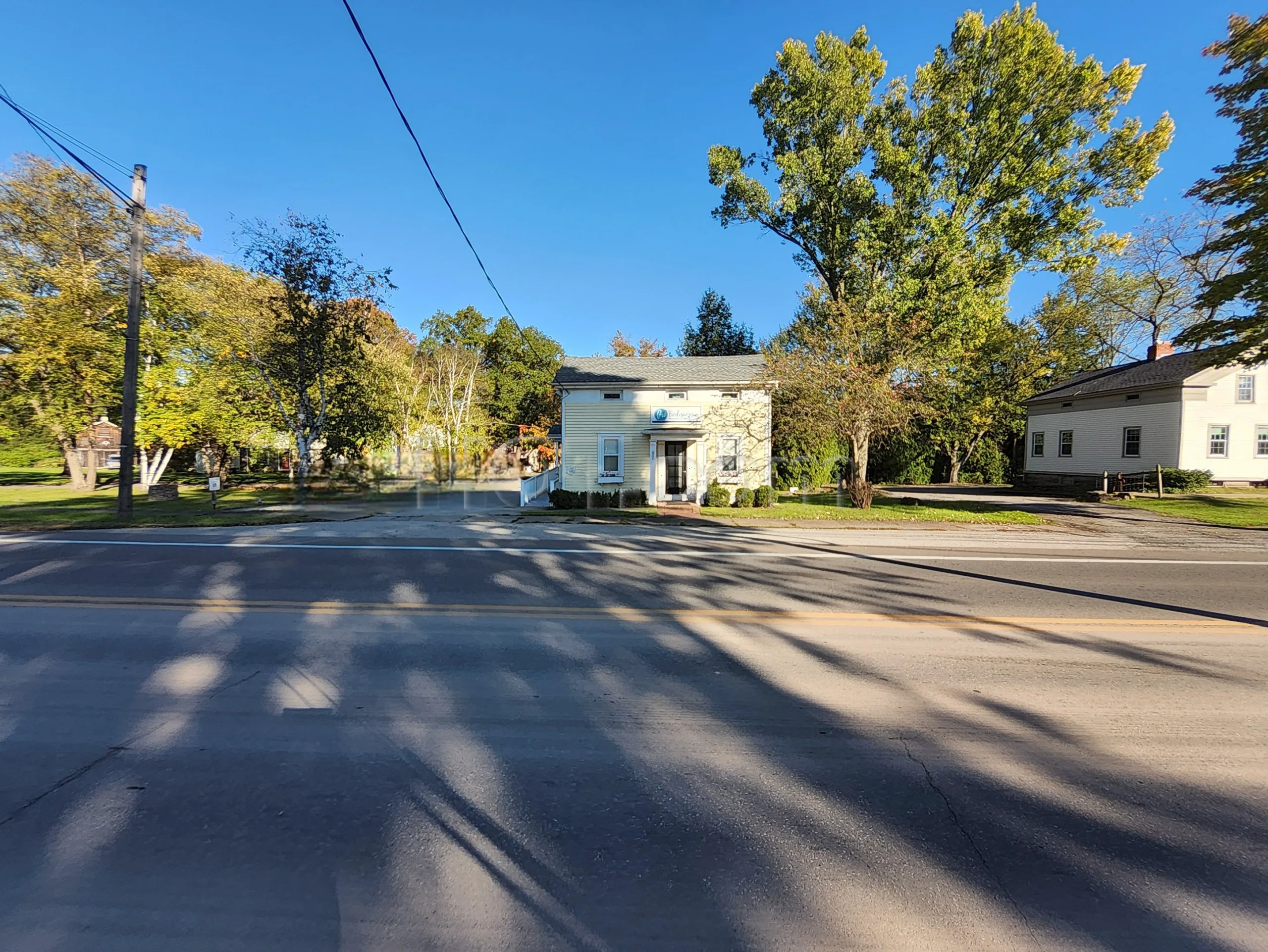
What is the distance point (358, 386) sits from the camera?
19.4m

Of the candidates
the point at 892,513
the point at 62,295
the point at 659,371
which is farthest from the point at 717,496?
the point at 62,295

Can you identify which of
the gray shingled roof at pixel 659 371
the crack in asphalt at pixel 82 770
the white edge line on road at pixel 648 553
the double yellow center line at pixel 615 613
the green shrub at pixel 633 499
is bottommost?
the crack in asphalt at pixel 82 770

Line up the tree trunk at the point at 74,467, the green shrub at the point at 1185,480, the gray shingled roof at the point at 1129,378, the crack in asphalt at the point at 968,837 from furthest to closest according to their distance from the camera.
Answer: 1. the gray shingled roof at the point at 1129,378
2. the green shrub at the point at 1185,480
3. the tree trunk at the point at 74,467
4. the crack in asphalt at the point at 968,837

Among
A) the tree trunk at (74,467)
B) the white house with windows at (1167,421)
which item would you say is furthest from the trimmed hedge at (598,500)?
the white house with windows at (1167,421)

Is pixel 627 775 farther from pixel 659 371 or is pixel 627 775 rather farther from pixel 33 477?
pixel 33 477

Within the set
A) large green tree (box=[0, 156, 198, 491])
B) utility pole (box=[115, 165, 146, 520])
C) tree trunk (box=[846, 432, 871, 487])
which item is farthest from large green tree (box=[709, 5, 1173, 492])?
large green tree (box=[0, 156, 198, 491])

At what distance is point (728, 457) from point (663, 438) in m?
2.87

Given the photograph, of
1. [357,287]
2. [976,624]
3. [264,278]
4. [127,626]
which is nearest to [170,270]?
[264,278]

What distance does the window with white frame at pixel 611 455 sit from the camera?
22.3 meters

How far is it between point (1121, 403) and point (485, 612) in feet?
114

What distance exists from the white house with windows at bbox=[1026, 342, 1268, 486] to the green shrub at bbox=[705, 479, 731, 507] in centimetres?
2037

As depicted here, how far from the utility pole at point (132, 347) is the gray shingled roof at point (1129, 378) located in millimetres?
38375

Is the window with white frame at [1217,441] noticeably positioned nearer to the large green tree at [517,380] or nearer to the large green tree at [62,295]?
the large green tree at [517,380]

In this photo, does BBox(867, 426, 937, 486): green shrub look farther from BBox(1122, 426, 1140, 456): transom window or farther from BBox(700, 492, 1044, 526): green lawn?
BBox(700, 492, 1044, 526): green lawn
